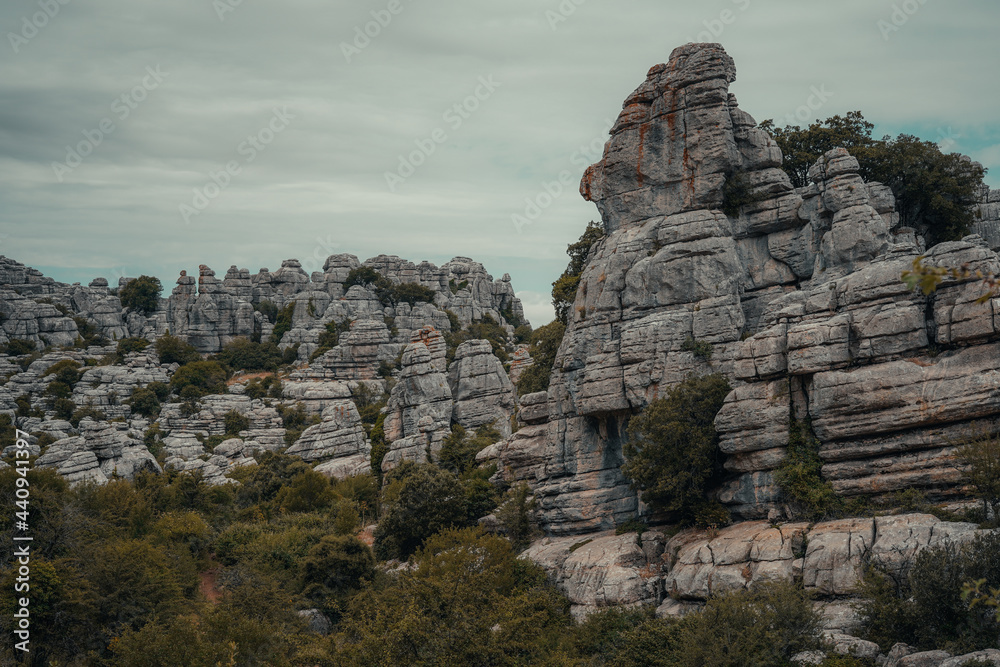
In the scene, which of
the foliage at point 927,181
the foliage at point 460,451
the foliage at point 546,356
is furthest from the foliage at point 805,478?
the foliage at point 460,451

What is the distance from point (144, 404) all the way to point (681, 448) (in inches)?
2459

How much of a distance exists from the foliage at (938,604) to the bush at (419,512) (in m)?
22.3

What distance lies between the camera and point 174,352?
9550cm

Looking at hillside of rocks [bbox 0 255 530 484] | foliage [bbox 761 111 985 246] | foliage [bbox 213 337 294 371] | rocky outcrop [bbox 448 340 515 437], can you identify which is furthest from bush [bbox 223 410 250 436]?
foliage [bbox 761 111 985 246]

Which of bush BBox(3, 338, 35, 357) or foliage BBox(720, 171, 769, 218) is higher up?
bush BBox(3, 338, 35, 357)

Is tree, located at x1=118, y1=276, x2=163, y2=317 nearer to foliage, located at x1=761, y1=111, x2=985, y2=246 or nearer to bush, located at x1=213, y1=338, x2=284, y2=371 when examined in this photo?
bush, located at x1=213, y1=338, x2=284, y2=371

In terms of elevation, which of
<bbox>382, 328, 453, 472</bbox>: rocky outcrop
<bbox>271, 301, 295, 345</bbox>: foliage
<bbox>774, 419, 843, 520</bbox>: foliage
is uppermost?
<bbox>271, 301, 295, 345</bbox>: foliage

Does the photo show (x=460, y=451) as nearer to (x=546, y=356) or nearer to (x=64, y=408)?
(x=546, y=356)

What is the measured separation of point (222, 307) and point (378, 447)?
175 feet

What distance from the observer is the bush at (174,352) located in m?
95.2

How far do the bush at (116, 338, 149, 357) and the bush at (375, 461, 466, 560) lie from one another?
63.1 meters

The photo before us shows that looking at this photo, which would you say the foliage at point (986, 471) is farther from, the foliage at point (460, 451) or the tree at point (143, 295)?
the tree at point (143, 295)

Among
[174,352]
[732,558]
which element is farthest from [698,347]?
[174,352]

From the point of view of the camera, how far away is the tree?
112 meters
